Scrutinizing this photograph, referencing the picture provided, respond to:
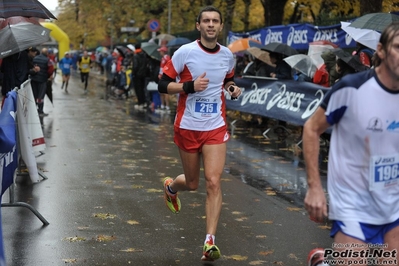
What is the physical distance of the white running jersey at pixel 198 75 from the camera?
700 cm

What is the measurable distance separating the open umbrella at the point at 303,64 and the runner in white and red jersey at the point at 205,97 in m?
9.23

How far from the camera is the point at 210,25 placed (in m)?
6.93

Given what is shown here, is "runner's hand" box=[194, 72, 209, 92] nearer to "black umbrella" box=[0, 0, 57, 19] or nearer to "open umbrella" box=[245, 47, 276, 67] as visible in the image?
"black umbrella" box=[0, 0, 57, 19]

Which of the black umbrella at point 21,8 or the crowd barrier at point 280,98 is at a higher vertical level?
the black umbrella at point 21,8

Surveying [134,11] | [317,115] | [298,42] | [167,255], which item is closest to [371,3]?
[298,42]

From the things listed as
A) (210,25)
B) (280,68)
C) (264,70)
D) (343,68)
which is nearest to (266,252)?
(210,25)

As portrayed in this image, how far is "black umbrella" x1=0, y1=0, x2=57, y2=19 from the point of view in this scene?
10219 millimetres

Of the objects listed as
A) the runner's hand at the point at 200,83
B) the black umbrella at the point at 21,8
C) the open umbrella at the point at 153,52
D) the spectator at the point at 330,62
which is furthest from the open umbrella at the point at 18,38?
the open umbrella at the point at 153,52

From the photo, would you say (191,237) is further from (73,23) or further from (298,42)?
(73,23)

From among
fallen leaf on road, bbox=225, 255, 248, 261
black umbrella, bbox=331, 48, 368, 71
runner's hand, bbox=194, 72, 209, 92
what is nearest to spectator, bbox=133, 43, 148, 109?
black umbrella, bbox=331, 48, 368, 71

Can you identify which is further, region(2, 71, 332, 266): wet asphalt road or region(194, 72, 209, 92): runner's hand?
region(2, 71, 332, 266): wet asphalt road

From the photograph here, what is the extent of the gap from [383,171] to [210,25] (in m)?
2.90

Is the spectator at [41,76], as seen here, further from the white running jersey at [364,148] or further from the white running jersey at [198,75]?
the white running jersey at [364,148]

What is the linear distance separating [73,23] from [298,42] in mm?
71830
